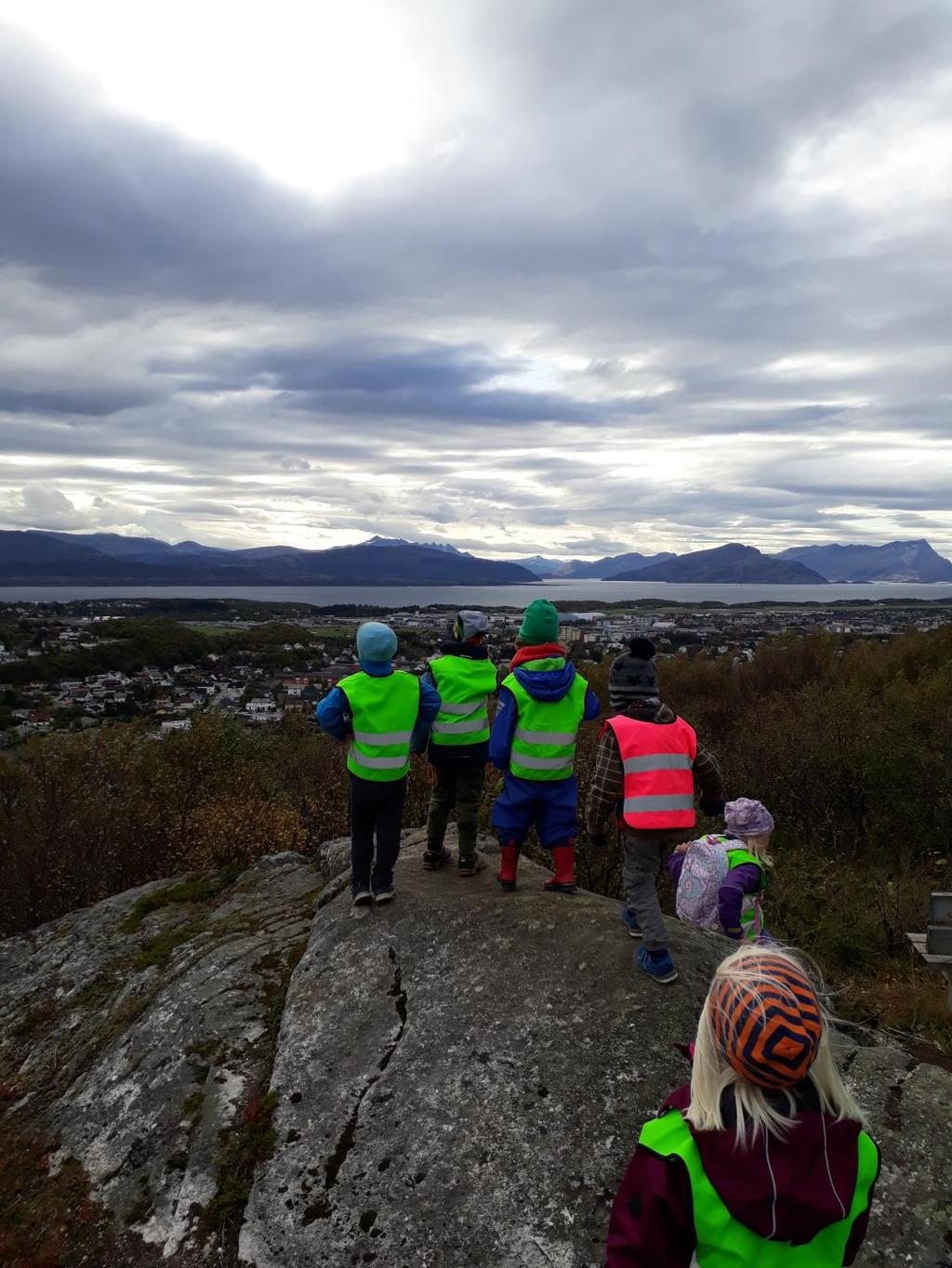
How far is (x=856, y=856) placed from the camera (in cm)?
1928

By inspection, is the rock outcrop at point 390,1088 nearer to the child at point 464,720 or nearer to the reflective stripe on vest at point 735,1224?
the child at point 464,720

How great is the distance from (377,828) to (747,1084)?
417 centimetres

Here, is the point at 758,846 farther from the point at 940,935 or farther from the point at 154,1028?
the point at 154,1028

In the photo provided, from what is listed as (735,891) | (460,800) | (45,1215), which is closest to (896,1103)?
(735,891)

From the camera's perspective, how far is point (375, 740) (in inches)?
220

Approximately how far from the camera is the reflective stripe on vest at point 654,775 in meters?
4.70

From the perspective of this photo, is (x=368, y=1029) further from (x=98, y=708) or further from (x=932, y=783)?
(x=98, y=708)

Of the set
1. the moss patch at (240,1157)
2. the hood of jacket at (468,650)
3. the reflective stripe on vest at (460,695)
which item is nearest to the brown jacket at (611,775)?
the reflective stripe on vest at (460,695)

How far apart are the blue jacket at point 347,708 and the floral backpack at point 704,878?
229 cm

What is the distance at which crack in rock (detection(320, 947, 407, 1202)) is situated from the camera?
341cm

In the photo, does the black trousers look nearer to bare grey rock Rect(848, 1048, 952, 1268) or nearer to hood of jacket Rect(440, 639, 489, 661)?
hood of jacket Rect(440, 639, 489, 661)

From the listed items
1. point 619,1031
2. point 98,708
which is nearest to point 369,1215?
point 619,1031

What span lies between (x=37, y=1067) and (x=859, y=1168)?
5354 millimetres

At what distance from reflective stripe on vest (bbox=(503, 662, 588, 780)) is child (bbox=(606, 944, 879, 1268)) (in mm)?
3595
